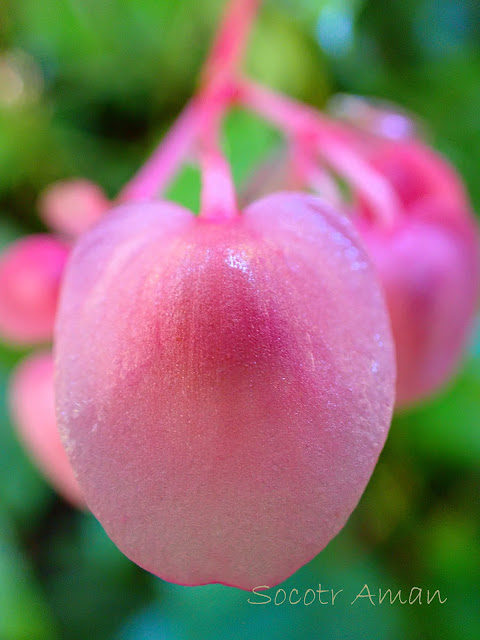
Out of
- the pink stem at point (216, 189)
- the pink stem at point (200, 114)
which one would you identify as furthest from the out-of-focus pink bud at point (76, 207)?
the pink stem at point (216, 189)

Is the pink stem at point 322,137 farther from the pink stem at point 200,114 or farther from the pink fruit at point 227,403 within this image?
the pink fruit at point 227,403

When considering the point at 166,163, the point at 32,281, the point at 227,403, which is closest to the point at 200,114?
the point at 166,163

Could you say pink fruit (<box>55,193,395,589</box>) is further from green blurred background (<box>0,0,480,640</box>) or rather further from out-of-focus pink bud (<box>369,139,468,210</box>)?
green blurred background (<box>0,0,480,640</box>)

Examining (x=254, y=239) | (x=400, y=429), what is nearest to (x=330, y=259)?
(x=254, y=239)

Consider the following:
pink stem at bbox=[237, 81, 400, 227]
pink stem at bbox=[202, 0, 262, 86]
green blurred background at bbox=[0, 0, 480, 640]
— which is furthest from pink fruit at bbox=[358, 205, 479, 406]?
green blurred background at bbox=[0, 0, 480, 640]

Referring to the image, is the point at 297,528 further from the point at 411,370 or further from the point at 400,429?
the point at 400,429
